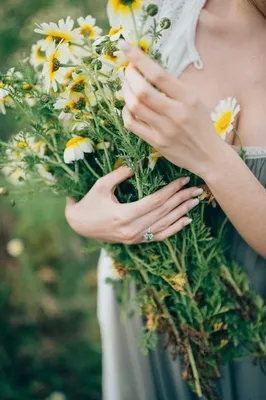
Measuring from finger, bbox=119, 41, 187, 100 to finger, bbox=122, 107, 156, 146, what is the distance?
0.07 m

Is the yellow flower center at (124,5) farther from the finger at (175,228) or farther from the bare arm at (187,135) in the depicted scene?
the finger at (175,228)

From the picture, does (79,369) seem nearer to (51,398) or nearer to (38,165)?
(51,398)

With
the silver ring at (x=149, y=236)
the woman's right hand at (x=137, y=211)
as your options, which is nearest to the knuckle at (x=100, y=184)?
the woman's right hand at (x=137, y=211)

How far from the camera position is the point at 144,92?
907 millimetres

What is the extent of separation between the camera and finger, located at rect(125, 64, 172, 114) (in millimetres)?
906

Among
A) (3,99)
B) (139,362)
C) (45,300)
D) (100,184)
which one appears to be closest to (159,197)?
(100,184)

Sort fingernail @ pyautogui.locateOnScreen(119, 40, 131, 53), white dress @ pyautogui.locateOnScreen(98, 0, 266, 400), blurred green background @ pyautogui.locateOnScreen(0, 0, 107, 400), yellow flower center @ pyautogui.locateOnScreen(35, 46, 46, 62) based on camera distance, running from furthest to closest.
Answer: blurred green background @ pyautogui.locateOnScreen(0, 0, 107, 400) → white dress @ pyautogui.locateOnScreen(98, 0, 266, 400) → yellow flower center @ pyautogui.locateOnScreen(35, 46, 46, 62) → fingernail @ pyautogui.locateOnScreen(119, 40, 131, 53)

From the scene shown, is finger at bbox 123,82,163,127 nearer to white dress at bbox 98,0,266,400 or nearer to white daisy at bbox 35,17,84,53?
white daisy at bbox 35,17,84,53

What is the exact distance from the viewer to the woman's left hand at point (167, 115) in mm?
902

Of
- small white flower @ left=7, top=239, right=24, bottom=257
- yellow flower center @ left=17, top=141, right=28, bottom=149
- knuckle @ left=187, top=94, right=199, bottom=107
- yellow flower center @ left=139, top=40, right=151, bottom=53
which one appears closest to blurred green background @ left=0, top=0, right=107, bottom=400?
small white flower @ left=7, top=239, right=24, bottom=257

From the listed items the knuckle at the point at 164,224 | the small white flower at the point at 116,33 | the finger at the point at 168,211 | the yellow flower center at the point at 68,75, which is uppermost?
the small white flower at the point at 116,33

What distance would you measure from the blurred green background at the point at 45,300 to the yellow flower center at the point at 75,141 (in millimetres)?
1106

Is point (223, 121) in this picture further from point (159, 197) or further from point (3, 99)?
point (3, 99)

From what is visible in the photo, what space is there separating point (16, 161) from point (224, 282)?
439 mm
